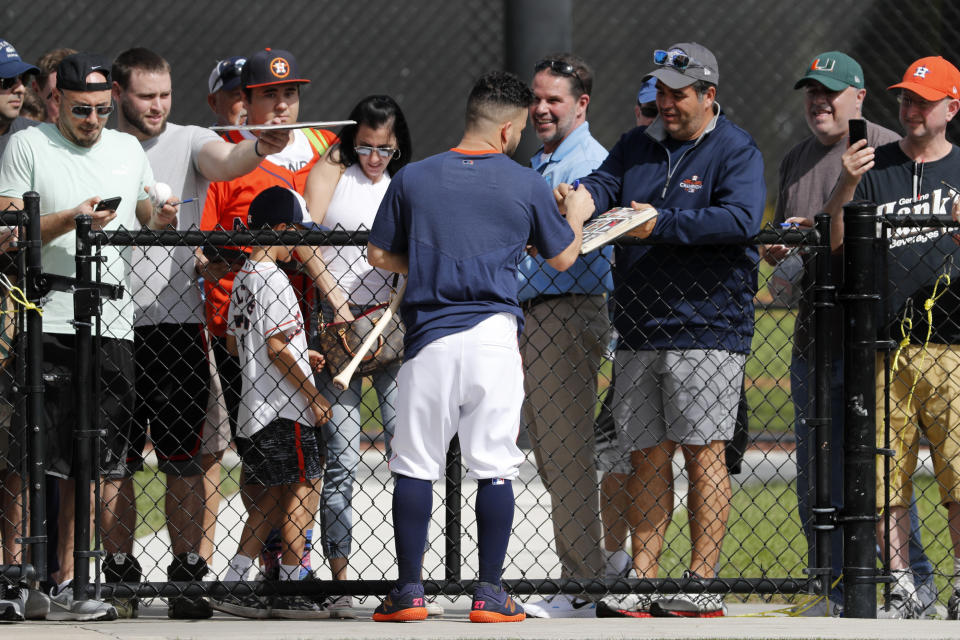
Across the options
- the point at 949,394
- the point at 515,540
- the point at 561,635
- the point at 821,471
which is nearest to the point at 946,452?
the point at 949,394

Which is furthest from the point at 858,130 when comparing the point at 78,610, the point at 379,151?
the point at 78,610

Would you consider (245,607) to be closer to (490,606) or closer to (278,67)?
(490,606)

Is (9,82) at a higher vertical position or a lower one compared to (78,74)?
higher

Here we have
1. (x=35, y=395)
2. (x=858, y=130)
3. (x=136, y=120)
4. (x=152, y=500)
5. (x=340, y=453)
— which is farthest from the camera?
(x=152, y=500)

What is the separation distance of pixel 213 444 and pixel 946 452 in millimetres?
2760

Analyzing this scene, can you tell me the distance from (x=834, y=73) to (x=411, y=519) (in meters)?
2.50

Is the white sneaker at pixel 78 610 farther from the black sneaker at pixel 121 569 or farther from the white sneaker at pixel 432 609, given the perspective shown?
the white sneaker at pixel 432 609

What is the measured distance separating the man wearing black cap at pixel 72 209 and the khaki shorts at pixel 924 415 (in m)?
2.68

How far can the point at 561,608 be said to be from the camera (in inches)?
190

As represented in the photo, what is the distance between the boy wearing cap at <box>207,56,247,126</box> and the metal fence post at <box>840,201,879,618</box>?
275 cm

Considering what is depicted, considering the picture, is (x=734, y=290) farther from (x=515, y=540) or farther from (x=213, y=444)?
(x=515, y=540)

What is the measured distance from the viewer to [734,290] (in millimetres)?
4648

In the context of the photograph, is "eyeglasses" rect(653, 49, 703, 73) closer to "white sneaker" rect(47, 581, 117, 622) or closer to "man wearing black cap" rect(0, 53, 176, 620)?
"man wearing black cap" rect(0, 53, 176, 620)

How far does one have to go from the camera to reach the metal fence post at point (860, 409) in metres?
4.46
